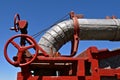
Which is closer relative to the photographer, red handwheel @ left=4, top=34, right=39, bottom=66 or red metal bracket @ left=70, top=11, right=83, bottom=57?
red handwheel @ left=4, top=34, right=39, bottom=66

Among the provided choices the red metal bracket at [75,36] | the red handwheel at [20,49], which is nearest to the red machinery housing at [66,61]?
the red handwheel at [20,49]

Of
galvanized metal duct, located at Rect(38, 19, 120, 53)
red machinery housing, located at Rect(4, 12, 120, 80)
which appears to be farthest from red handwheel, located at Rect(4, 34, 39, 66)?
galvanized metal duct, located at Rect(38, 19, 120, 53)

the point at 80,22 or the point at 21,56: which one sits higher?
the point at 80,22

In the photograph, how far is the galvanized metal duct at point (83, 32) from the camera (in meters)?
8.16

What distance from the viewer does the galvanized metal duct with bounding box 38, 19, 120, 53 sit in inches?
321

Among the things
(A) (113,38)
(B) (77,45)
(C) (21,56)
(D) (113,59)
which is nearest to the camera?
(C) (21,56)

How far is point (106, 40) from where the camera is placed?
8.84 meters

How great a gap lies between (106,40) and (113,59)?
1.75 metres

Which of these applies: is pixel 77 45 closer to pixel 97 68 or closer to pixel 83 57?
pixel 83 57

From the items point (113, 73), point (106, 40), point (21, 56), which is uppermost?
point (106, 40)

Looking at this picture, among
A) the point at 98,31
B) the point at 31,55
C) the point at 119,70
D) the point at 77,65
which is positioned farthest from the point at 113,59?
the point at 31,55

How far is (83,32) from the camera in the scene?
8.37 meters

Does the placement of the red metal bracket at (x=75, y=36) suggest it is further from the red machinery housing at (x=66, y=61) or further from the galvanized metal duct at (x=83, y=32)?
the red machinery housing at (x=66, y=61)

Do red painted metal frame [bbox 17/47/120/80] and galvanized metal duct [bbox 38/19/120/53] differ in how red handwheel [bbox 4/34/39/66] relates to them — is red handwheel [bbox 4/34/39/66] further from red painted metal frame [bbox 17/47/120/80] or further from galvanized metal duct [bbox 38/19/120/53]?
galvanized metal duct [bbox 38/19/120/53]
